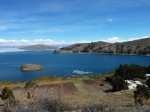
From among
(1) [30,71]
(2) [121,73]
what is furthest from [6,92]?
(1) [30,71]

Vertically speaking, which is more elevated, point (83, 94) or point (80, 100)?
point (80, 100)

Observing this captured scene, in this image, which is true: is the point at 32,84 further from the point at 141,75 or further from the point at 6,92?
the point at 141,75

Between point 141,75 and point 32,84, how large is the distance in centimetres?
2978

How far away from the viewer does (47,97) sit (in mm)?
12594

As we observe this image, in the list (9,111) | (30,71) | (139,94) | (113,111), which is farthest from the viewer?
(30,71)

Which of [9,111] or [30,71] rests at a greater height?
[9,111]

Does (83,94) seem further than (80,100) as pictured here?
Yes

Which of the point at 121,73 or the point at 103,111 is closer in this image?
the point at 103,111

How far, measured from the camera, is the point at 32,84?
5062 cm

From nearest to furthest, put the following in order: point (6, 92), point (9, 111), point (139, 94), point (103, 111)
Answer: point (103, 111) < point (9, 111) < point (139, 94) < point (6, 92)

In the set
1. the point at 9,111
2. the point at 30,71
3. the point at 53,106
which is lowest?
the point at 30,71

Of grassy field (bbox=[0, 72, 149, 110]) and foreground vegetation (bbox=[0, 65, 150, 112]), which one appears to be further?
grassy field (bbox=[0, 72, 149, 110])

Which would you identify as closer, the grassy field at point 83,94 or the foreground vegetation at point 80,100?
the foreground vegetation at point 80,100

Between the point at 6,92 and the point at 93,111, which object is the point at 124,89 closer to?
the point at 6,92
